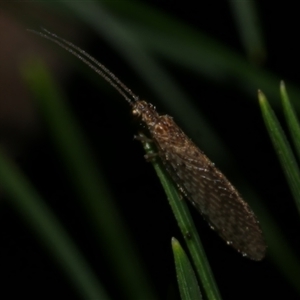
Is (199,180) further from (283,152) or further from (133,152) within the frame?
(133,152)

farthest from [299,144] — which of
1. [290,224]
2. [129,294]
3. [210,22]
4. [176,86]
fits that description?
[210,22]

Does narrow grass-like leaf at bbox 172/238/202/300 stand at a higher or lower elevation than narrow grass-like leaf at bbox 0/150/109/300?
lower

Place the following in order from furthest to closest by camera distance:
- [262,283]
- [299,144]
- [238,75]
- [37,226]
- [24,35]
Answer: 1. [24,35]
2. [262,283]
3. [238,75]
4. [37,226]
5. [299,144]

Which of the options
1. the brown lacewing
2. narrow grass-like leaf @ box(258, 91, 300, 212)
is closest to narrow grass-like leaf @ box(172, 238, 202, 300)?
narrow grass-like leaf @ box(258, 91, 300, 212)

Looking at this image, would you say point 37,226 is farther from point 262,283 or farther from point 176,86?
point 262,283

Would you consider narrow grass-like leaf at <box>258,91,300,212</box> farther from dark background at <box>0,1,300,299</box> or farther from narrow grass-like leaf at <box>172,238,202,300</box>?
dark background at <box>0,1,300,299</box>

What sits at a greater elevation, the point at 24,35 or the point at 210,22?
the point at 24,35

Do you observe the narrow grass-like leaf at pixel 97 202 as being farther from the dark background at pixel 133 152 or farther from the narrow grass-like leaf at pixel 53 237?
the dark background at pixel 133 152
